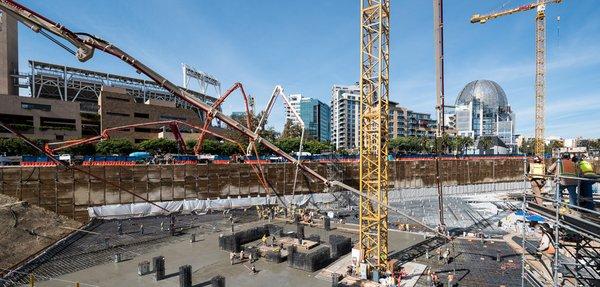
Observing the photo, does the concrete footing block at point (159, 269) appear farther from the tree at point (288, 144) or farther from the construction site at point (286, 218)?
the tree at point (288, 144)

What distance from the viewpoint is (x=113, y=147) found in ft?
217

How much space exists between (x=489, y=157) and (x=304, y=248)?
67.6 meters

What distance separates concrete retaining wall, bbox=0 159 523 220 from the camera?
3666 cm

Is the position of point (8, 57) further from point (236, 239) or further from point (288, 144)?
point (236, 239)

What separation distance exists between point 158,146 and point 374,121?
6119 centimetres

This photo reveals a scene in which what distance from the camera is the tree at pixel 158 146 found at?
2798 inches

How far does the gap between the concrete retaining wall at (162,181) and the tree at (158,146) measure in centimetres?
2815

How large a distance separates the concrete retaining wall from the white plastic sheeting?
2.88 ft

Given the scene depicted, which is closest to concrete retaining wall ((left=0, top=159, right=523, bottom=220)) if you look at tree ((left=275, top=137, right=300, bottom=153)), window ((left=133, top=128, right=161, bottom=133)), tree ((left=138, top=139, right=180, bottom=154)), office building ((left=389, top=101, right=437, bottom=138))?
tree ((left=275, top=137, right=300, bottom=153))

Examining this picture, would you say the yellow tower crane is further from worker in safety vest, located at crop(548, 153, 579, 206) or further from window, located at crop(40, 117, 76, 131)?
window, located at crop(40, 117, 76, 131)

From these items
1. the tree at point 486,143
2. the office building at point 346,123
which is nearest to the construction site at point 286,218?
the tree at point 486,143

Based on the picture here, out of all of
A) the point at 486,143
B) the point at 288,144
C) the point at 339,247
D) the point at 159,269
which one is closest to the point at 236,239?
the point at 159,269

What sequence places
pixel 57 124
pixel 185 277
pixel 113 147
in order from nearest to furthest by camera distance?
pixel 185 277
pixel 113 147
pixel 57 124

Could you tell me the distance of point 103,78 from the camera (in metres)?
98.3
